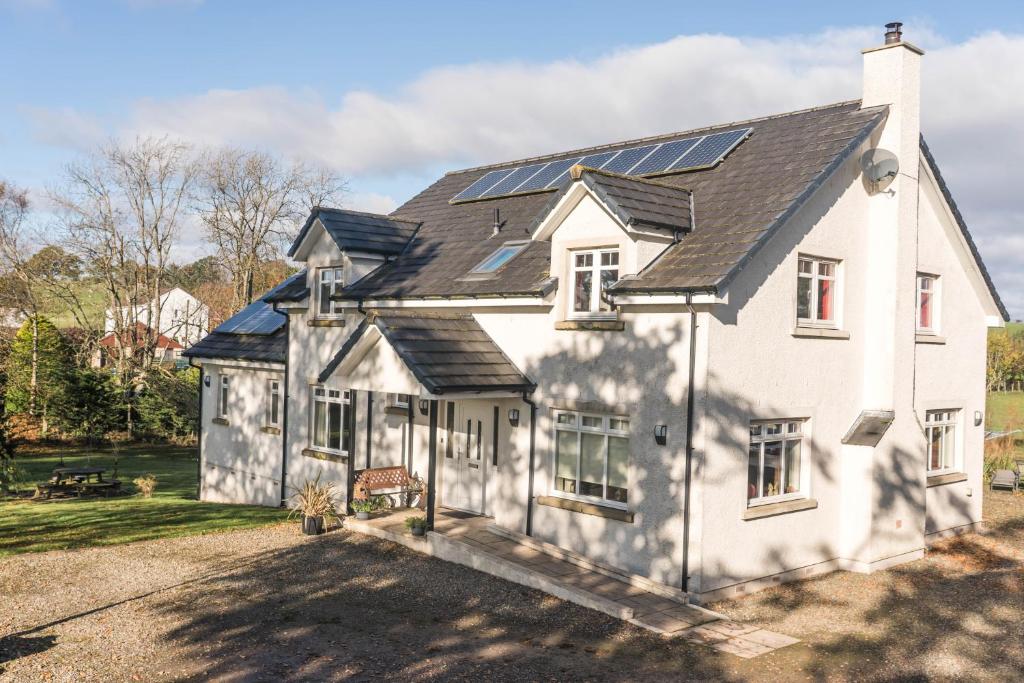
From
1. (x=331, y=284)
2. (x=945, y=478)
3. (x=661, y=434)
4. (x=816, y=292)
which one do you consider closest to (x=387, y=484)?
(x=331, y=284)

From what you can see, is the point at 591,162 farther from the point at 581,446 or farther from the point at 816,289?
the point at 581,446

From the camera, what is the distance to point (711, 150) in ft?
59.4

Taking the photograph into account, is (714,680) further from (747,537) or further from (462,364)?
(462,364)

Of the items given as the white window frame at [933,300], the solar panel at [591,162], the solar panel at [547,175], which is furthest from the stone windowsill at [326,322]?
the white window frame at [933,300]

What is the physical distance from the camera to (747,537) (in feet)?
45.5

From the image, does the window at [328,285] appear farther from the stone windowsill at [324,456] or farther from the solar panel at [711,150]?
the solar panel at [711,150]

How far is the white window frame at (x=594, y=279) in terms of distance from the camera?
14812 mm

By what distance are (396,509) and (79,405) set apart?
87.4 ft

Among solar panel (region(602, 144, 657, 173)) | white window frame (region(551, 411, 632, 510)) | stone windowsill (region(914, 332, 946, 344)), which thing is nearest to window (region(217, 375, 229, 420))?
solar panel (region(602, 144, 657, 173))

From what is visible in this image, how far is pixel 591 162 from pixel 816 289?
7.66 metres

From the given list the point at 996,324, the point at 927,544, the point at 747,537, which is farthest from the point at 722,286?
the point at 996,324

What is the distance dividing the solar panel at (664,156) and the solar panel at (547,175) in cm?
264

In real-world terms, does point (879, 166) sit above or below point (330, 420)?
above

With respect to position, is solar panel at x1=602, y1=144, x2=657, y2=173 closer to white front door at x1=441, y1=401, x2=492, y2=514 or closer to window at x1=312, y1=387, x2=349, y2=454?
white front door at x1=441, y1=401, x2=492, y2=514
